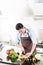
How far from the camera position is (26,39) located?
1747 millimetres

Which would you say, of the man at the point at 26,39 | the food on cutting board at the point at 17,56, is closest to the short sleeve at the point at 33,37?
the man at the point at 26,39

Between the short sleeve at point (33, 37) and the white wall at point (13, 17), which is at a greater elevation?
the white wall at point (13, 17)

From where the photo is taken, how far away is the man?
1.74m

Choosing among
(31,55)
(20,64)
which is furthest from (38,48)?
(20,64)

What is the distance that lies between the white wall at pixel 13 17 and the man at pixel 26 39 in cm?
7

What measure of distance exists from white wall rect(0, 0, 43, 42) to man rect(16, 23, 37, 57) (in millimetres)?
66

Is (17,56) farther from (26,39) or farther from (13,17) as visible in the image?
(13,17)

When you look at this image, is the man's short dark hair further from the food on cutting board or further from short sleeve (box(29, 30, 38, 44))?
the food on cutting board

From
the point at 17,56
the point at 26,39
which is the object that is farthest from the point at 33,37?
the point at 17,56

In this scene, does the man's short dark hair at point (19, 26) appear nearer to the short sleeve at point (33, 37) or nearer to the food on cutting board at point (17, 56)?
the short sleeve at point (33, 37)

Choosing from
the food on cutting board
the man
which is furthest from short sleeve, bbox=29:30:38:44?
the food on cutting board

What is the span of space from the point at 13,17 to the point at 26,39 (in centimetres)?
25

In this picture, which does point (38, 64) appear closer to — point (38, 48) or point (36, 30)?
point (38, 48)

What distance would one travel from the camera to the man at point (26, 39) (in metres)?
→ 1.74
